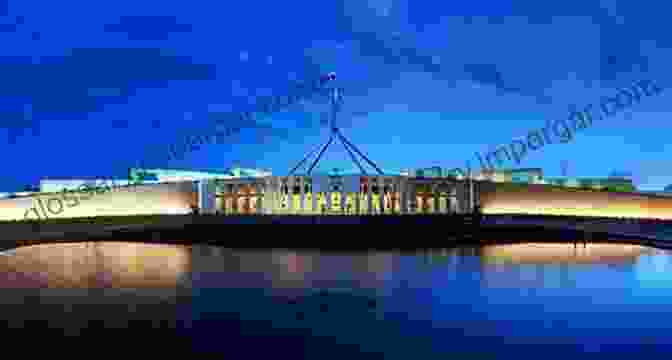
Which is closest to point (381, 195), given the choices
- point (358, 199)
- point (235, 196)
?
point (358, 199)

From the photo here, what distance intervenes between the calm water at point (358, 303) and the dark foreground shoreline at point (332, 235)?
14.8 feet

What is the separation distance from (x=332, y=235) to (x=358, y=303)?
10.5 meters

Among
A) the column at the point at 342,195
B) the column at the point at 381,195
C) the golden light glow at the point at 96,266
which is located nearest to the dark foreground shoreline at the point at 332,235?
the golden light glow at the point at 96,266

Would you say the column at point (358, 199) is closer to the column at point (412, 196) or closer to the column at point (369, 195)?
the column at point (369, 195)

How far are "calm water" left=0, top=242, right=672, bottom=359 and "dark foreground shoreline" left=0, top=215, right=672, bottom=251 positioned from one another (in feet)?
14.8

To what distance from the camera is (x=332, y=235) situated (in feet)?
55.5

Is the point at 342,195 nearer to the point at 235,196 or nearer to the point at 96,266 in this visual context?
the point at 235,196

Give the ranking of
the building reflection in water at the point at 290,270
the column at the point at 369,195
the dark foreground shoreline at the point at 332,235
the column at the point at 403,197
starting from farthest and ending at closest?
the column at the point at 403,197
the column at the point at 369,195
the dark foreground shoreline at the point at 332,235
the building reflection in water at the point at 290,270

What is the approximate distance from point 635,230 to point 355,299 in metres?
17.4

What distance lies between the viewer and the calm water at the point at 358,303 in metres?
4.70

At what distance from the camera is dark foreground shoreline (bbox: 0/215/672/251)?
15516 mm

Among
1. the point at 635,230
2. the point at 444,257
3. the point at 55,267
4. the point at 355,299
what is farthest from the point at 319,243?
the point at 635,230

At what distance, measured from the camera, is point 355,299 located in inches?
262

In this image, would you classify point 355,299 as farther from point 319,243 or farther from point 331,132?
point 331,132
